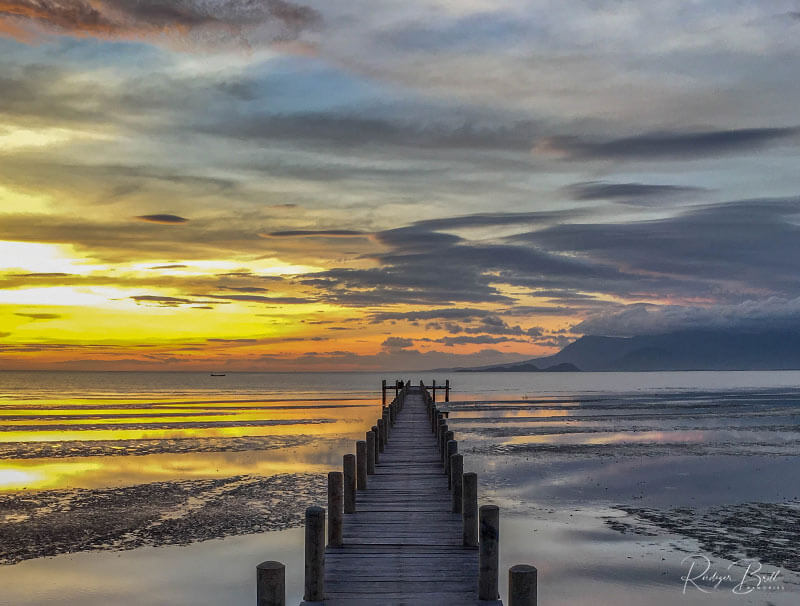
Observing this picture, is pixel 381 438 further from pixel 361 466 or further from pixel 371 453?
pixel 361 466

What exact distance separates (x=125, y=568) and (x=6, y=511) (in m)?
7.90

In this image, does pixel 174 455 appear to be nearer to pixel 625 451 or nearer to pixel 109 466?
pixel 109 466

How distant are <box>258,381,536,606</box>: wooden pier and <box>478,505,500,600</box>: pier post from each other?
1 centimetres

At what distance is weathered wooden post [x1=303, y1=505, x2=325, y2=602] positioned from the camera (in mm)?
8703

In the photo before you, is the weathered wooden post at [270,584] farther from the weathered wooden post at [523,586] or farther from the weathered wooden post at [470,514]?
the weathered wooden post at [470,514]

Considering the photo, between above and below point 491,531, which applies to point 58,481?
below

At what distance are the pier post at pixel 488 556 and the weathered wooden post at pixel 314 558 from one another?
6.23 ft

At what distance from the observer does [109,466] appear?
100 ft

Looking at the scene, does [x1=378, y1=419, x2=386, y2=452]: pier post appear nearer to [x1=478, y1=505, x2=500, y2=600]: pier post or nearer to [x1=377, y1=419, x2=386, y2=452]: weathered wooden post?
[x1=377, y1=419, x2=386, y2=452]: weathered wooden post

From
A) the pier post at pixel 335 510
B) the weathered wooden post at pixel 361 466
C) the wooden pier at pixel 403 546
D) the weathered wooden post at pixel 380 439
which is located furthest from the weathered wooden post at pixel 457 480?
the weathered wooden post at pixel 380 439

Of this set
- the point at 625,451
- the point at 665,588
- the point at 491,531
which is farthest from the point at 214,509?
the point at 625,451

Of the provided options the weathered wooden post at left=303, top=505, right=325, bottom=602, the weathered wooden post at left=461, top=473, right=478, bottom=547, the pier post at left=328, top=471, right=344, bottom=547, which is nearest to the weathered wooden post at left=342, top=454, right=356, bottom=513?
the pier post at left=328, top=471, right=344, bottom=547

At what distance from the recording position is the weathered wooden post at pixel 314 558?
8703 millimetres

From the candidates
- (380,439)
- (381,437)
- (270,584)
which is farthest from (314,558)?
(381,437)
